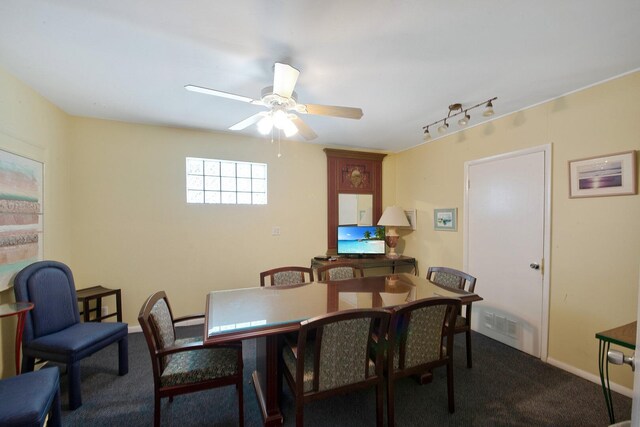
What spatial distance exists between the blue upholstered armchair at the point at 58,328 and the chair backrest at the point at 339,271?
1905 millimetres

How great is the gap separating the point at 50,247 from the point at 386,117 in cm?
369

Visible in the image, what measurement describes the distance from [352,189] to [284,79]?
8.71 feet

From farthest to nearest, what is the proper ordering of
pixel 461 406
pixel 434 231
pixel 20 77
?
pixel 434 231, pixel 20 77, pixel 461 406

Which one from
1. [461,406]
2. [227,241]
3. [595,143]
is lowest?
[461,406]

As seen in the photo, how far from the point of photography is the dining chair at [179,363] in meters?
1.51

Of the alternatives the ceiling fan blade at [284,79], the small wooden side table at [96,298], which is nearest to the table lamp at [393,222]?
the ceiling fan blade at [284,79]

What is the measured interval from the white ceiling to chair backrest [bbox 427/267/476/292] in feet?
5.56

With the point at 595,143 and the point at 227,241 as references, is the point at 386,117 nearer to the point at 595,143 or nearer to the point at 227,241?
the point at 595,143

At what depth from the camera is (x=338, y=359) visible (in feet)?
4.87

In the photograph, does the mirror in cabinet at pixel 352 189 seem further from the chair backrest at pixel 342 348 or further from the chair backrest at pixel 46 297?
the chair backrest at pixel 46 297

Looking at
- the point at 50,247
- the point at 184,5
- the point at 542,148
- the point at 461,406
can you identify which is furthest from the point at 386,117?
the point at 50,247

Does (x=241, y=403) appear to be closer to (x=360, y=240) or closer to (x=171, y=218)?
(x=171, y=218)

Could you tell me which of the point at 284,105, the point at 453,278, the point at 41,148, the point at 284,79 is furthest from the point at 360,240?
the point at 41,148

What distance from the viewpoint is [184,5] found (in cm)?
136
